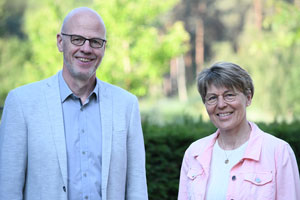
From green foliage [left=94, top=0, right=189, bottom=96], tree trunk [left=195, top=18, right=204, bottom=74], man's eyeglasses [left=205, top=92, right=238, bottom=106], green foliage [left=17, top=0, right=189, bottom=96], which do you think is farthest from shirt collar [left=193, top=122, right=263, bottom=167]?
tree trunk [left=195, top=18, right=204, bottom=74]

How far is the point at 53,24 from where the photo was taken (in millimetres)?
18984

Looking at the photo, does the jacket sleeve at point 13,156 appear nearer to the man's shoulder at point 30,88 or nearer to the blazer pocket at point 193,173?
the man's shoulder at point 30,88

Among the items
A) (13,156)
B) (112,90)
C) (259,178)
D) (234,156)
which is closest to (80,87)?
(112,90)

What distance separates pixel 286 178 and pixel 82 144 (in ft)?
4.50

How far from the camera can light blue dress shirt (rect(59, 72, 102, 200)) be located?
2840 mm

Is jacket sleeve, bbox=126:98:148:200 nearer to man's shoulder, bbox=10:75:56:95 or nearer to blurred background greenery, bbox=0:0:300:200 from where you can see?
man's shoulder, bbox=10:75:56:95

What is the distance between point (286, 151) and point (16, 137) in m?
1.79

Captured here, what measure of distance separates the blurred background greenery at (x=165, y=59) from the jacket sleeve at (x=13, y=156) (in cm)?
293

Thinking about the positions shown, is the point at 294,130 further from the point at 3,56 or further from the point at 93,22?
the point at 3,56

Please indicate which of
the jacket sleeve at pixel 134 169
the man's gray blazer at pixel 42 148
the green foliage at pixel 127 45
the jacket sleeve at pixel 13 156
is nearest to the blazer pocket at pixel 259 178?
the jacket sleeve at pixel 134 169

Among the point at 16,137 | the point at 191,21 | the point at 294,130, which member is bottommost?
the point at 294,130

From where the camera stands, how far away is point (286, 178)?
2.80m

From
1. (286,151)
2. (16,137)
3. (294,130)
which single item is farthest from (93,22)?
(294,130)

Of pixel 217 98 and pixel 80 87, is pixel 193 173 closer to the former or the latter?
pixel 217 98
